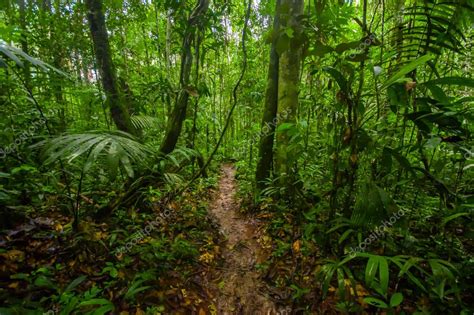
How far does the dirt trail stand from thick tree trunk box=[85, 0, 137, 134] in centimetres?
209

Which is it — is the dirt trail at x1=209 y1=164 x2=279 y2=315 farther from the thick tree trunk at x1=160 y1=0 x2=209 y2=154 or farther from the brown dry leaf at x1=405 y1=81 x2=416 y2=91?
the brown dry leaf at x1=405 y1=81 x2=416 y2=91

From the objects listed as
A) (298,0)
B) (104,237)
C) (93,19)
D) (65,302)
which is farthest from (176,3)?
(65,302)

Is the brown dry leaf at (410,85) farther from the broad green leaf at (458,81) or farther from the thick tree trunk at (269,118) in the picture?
the thick tree trunk at (269,118)

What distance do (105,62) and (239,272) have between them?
3.23 meters

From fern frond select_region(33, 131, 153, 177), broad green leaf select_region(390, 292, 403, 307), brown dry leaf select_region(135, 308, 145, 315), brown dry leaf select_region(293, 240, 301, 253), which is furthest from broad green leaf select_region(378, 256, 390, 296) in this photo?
brown dry leaf select_region(135, 308, 145, 315)

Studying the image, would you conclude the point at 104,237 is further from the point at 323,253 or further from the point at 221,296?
the point at 323,253

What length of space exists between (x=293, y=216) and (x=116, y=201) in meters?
2.21

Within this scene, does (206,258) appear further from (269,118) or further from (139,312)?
(269,118)

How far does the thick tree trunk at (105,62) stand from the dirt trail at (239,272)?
2.09m

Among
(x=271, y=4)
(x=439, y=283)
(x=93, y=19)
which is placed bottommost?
(x=439, y=283)

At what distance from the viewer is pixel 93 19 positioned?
3344mm

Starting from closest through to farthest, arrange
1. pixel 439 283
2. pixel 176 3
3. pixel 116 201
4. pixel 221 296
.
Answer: pixel 439 283 < pixel 221 296 < pixel 116 201 < pixel 176 3

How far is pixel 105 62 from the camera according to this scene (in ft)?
11.3

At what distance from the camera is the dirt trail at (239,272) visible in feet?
7.68
